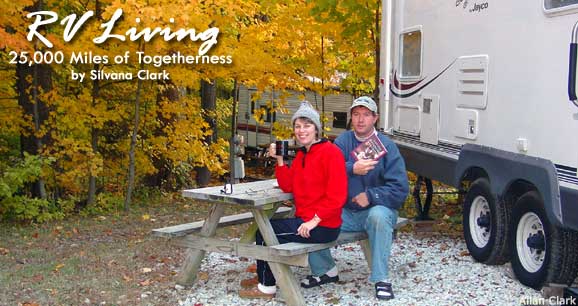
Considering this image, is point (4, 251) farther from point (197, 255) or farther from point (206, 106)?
point (206, 106)

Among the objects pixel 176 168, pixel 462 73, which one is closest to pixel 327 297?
pixel 462 73

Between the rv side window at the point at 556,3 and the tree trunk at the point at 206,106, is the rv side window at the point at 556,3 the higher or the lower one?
the higher one

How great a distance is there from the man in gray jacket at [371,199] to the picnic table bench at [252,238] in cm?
19

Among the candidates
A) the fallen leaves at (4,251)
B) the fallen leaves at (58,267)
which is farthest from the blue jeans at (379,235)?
the fallen leaves at (4,251)

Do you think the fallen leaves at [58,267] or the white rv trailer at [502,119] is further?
the fallen leaves at [58,267]

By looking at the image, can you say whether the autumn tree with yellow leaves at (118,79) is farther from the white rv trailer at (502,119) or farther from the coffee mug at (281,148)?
Answer: the coffee mug at (281,148)

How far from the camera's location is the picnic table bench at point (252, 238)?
4.65 m

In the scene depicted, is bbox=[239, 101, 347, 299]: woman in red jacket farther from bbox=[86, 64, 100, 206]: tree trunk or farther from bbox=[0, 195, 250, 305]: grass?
bbox=[86, 64, 100, 206]: tree trunk

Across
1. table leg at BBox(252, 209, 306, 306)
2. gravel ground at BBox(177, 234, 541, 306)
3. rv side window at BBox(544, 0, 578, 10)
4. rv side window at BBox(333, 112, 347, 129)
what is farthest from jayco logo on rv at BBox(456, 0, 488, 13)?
rv side window at BBox(333, 112, 347, 129)

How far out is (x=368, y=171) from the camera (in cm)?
512

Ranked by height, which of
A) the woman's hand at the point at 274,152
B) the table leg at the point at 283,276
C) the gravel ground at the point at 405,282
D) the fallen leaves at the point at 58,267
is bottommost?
the fallen leaves at the point at 58,267

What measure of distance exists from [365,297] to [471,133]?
2.02 meters

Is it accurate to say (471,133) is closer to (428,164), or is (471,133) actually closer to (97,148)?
(428,164)

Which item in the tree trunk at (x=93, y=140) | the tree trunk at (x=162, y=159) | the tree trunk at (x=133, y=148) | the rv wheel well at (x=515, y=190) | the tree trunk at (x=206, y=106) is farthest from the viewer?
the tree trunk at (x=206, y=106)
